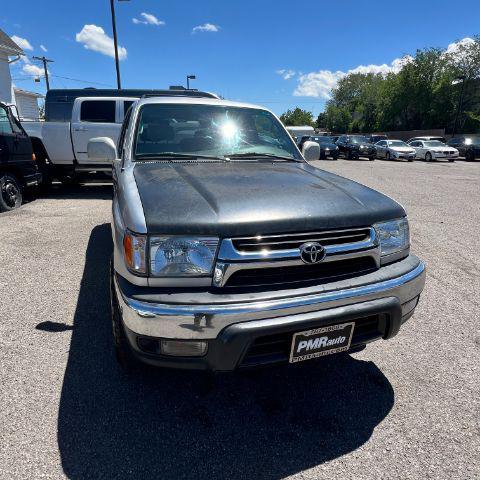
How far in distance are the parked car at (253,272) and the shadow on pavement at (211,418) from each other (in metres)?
0.32

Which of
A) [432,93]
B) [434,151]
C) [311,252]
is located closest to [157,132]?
[311,252]

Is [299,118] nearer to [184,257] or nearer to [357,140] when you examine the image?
[357,140]

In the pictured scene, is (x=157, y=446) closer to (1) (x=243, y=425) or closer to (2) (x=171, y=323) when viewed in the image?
(1) (x=243, y=425)

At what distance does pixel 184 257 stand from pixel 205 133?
1.75 m

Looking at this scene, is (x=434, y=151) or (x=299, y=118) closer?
(x=434, y=151)

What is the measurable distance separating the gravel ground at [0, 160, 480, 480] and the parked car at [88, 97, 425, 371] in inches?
16.6

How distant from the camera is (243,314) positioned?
179 cm

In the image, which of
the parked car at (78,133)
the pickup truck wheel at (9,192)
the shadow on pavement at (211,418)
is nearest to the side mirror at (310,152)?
the shadow on pavement at (211,418)

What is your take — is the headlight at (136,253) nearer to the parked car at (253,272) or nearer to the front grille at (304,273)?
the parked car at (253,272)

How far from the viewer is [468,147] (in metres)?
25.0

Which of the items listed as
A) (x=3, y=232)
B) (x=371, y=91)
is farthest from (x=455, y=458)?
(x=371, y=91)

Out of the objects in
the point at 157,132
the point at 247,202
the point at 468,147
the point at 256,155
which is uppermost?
the point at 157,132

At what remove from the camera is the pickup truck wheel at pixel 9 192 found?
23.2 ft

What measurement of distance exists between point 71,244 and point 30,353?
2.81 meters
